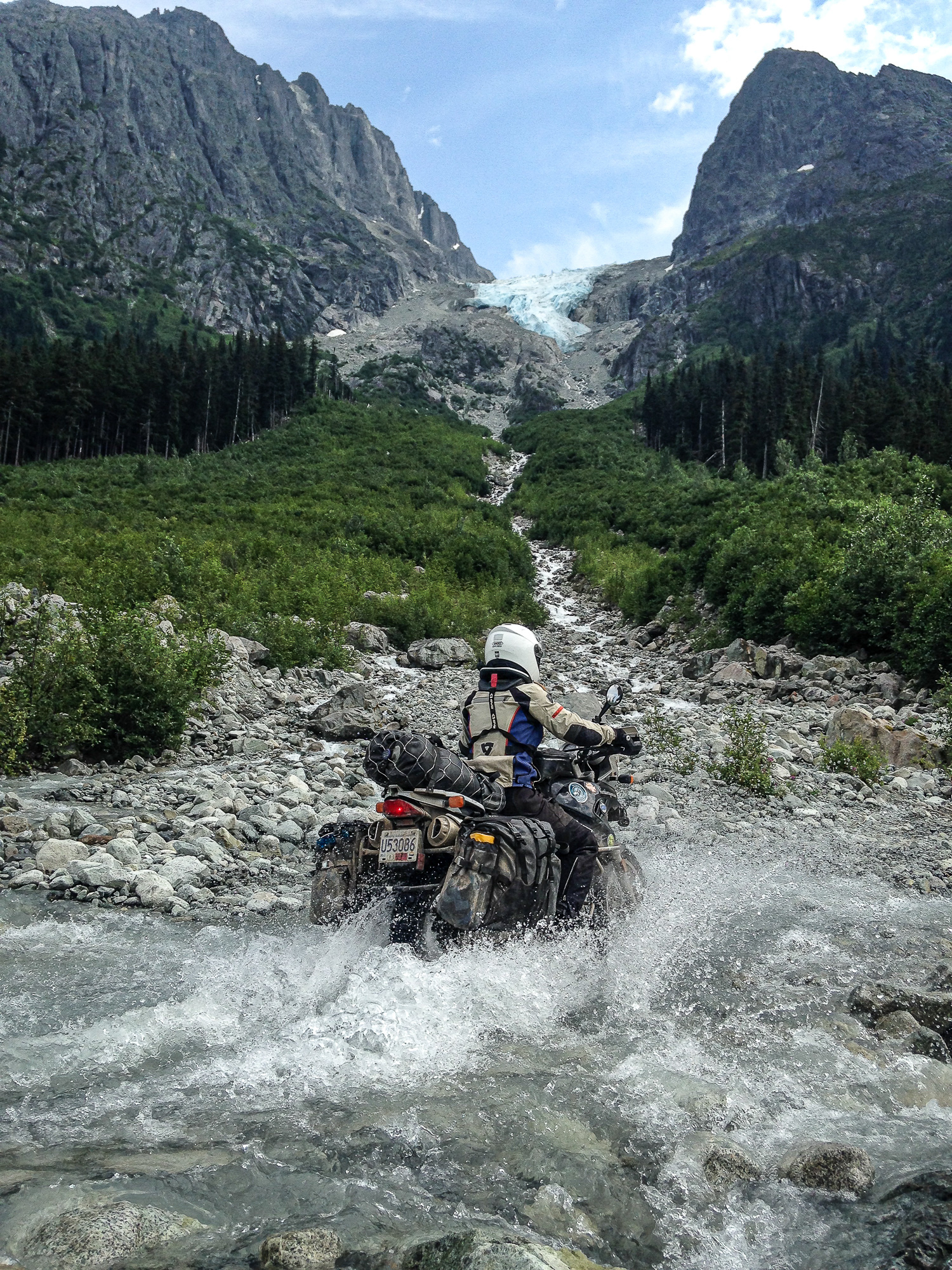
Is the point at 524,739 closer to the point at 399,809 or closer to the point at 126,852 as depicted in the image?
the point at 399,809

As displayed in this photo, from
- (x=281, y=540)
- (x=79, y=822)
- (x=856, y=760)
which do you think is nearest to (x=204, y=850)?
(x=79, y=822)

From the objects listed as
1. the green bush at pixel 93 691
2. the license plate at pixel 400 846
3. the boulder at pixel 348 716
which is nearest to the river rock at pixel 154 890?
the license plate at pixel 400 846

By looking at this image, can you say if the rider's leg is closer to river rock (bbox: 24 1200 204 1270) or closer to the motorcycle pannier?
the motorcycle pannier

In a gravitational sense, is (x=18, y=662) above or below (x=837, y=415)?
below

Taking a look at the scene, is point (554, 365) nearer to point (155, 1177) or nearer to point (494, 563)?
point (494, 563)

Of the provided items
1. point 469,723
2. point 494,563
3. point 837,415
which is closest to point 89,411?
point 494,563

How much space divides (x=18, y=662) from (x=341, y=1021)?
8.72 m

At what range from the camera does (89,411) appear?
69.3 meters

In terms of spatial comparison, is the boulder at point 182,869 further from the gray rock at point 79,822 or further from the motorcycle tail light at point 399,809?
the motorcycle tail light at point 399,809

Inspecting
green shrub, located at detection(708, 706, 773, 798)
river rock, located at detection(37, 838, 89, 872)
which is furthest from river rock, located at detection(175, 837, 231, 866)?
green shrub, located at detection(708, 706, 773, 798)

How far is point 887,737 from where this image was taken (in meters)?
12.1

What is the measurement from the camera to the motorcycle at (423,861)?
5.48 m

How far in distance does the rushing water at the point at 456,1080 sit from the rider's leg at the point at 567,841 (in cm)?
34

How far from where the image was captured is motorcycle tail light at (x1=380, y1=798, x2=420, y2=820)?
18.3 ft
